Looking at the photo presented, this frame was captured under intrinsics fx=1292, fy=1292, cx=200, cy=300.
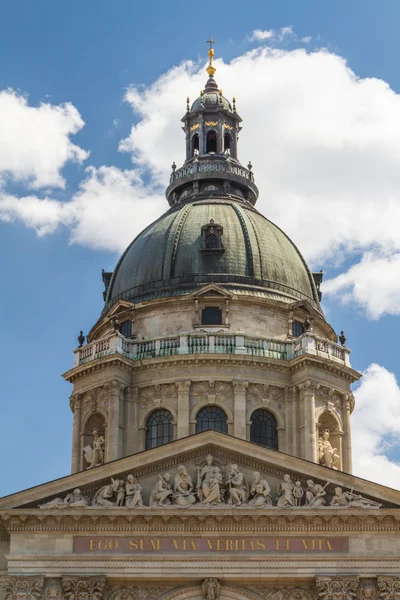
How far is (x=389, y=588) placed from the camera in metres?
44.4

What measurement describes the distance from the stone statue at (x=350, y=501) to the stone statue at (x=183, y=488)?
5.02 metres

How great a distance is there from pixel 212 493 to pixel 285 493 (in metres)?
2.59

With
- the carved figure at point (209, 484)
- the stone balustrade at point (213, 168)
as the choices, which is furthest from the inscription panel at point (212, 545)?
the stone balustrade at point (213, 168)

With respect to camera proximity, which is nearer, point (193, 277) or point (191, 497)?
point (191, 497)

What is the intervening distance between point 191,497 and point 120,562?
339 cm

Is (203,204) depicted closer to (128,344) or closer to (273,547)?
(128,344)

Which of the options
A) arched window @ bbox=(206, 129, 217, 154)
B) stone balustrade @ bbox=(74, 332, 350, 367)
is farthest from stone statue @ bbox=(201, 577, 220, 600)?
arched window @ bbox=(206, 129, 217, 154)

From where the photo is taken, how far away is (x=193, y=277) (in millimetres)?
65500

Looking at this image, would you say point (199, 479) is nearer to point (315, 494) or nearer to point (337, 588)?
point (315, 494)

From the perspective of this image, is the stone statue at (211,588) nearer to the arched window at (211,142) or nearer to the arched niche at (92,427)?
the arched niche at (92,427)

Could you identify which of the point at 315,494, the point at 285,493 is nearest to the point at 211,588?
the point at 285,493

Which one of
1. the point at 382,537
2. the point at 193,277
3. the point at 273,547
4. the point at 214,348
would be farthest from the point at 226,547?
the point at 193,277

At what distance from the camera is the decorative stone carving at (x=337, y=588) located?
44344 mm

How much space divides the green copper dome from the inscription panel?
2142cm
